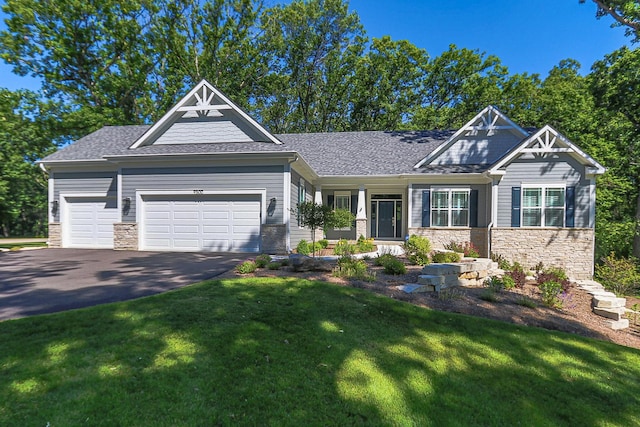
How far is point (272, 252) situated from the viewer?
12.0 m

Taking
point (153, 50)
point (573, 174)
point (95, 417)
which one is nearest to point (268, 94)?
point (153, 50)

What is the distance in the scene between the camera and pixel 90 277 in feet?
24.4

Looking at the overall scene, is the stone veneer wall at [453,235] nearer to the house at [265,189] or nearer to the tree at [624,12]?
the house at [265,189]

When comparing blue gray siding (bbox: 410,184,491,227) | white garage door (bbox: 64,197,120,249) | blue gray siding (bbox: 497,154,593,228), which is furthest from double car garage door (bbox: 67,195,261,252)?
blue gray siding (bbox: 497,154,593,228)

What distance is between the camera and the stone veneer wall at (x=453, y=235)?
13922mm

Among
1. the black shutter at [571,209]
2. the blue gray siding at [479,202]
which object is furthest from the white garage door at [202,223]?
the black shutter at [571,209]

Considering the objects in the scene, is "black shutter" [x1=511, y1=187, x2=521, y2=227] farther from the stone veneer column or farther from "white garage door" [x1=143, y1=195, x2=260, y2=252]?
"white garage door" [x1=143, y1=195, x2=260, y2=252]

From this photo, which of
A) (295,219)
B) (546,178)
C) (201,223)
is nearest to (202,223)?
(201,223)

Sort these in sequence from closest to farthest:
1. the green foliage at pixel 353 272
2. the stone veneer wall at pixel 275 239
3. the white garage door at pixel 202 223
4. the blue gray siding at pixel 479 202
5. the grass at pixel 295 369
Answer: the grass at pixel 295 369 → the green foliage at pixel 353 272 → the stone veneer wall at pixel 275 239 → the white garage door at pixel 202 223 → the blue gray siding at pixel 479 202

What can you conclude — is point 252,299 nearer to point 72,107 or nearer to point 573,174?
point 573,174

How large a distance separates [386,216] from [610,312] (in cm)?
1070

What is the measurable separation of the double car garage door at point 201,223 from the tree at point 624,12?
17069 millimetres

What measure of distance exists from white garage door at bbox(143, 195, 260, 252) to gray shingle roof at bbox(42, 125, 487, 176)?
6.46 ft

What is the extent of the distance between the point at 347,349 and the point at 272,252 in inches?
325
